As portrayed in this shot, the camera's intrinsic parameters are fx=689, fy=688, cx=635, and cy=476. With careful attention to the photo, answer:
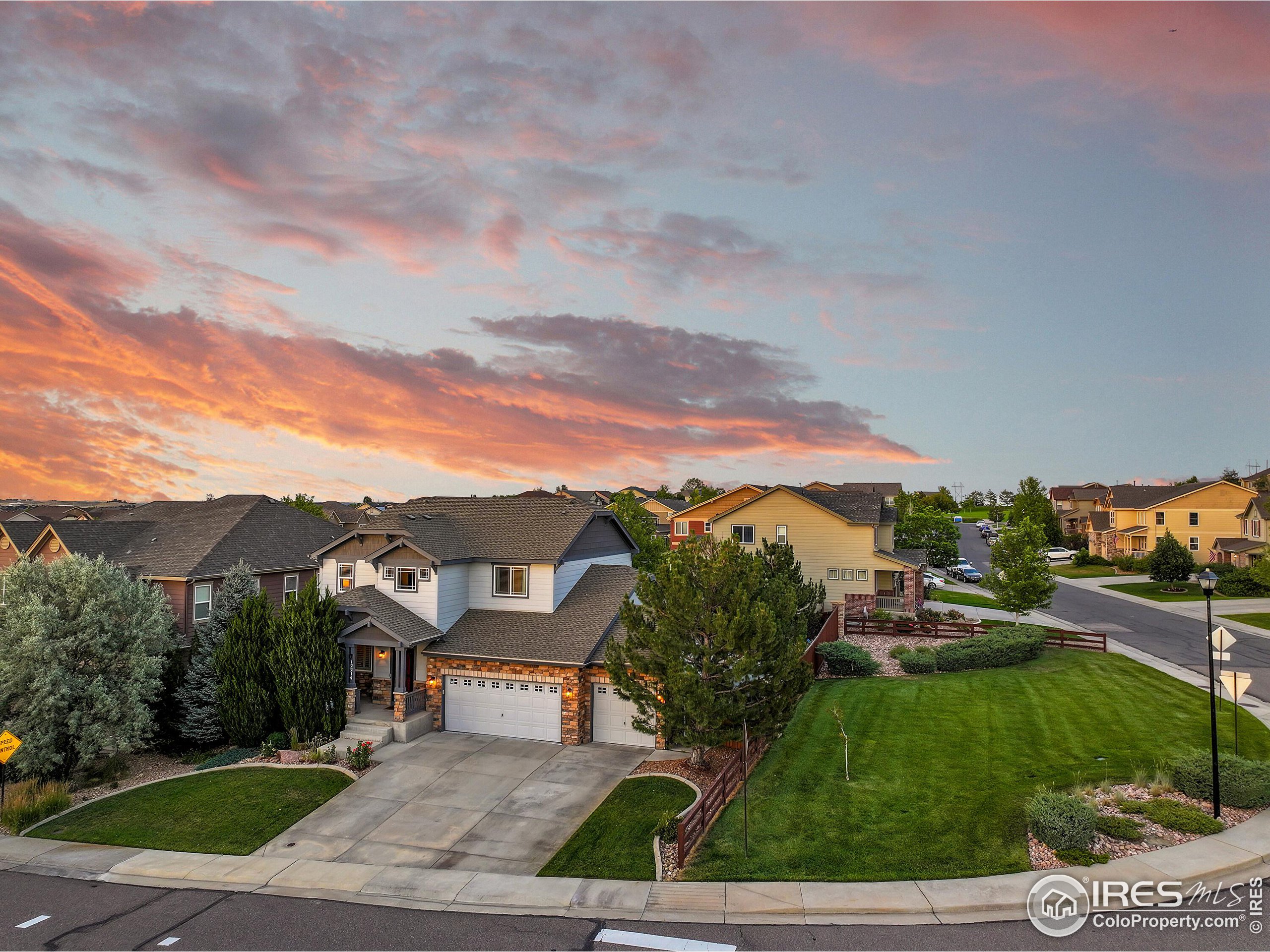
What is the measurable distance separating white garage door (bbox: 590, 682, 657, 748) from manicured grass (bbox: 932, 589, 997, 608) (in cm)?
3381

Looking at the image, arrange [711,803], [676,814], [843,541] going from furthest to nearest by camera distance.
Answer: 1. [843,541]
2. [676,814]
3. [711,803]

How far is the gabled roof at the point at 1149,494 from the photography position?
70562 millimetres

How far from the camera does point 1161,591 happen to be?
53.7 metres

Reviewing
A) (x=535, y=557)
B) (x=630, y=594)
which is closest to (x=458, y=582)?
(x=535, y=557)

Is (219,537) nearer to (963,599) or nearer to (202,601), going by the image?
(202,601)

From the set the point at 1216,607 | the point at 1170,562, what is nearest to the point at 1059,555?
the point at 1170,562

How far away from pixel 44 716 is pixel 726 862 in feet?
69.1

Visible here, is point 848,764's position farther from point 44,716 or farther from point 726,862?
point 44,716

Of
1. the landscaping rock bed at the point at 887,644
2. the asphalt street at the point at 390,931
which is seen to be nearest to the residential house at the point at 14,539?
the asphalt street at the point at 390,931

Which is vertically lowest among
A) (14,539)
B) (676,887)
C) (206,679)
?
(676,887)

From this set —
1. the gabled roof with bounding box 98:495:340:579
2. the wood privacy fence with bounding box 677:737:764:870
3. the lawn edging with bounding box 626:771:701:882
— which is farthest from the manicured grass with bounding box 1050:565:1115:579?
the gabled roof with bounding box 98:495:340:579

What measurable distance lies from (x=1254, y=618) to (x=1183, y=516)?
117 ft

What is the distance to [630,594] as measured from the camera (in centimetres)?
2731
